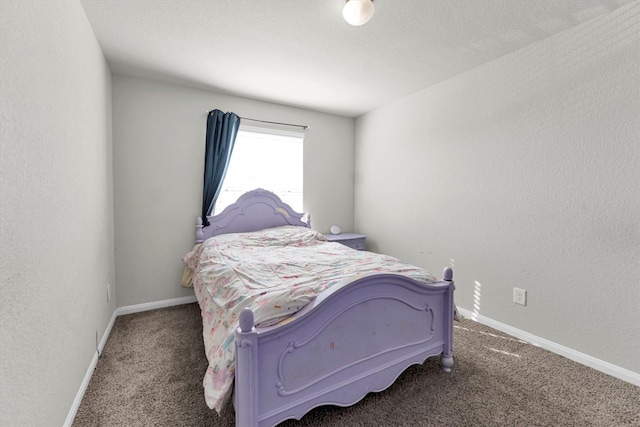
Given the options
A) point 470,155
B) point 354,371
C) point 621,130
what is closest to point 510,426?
point 354,371

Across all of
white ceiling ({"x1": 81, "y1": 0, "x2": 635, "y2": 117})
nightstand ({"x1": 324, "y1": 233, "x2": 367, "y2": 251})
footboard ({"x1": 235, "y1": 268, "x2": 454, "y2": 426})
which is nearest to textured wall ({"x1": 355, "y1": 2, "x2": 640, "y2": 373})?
white ceiling ({"x1": 81, "y1": 0, "x2": 635, "y2": 117})

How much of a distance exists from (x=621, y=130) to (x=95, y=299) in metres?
3.69

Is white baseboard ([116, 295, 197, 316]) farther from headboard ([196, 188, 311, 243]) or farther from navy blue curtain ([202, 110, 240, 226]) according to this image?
navy blue curtain ([202, 110, 240, 226])

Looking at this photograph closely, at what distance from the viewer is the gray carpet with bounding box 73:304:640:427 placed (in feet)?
4.73

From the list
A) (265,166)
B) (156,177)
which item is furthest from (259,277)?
(265,166)

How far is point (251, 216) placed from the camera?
10.8 ft

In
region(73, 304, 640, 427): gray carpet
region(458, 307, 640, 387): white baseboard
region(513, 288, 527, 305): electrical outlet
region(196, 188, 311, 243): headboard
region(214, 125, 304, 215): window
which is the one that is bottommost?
region(73, 304, 640, 427): gray carpet

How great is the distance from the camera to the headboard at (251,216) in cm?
310

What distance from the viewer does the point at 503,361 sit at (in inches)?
77.5

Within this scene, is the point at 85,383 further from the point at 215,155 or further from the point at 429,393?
the point at 215,155

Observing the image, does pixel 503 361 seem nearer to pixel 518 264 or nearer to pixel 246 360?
pixel 518 264

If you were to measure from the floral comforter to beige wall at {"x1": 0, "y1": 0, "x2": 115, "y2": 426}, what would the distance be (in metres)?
0.63

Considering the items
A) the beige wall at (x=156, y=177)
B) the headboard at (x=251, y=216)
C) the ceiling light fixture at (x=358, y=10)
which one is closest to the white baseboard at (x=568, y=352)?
the headboard at (x=251, y=216)

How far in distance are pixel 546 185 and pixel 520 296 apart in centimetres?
91
